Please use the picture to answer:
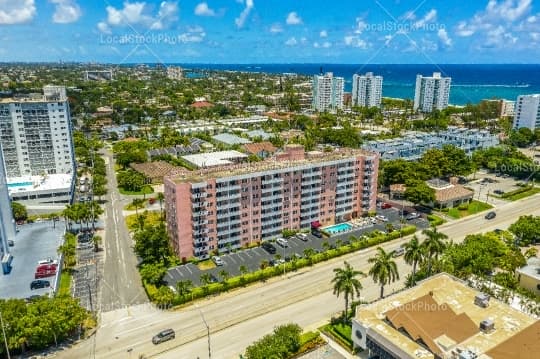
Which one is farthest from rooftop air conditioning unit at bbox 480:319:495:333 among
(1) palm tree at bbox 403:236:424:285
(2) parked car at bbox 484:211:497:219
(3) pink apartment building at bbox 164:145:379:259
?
(2) parked car at bbox 484:211:497:219

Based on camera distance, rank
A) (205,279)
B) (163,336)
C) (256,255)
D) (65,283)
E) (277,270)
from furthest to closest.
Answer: (256,255) → (277,270) → (65,283) → (205,279) → (163,336)

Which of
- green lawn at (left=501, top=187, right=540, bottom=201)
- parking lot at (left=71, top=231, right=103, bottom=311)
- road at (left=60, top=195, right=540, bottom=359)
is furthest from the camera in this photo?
green lawn at (left=501, top=187, right=540, bottom=201)

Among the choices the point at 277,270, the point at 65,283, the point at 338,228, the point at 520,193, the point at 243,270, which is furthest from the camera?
the point at 520,193

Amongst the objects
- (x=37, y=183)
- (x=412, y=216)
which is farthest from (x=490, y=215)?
(x=37, y=183)

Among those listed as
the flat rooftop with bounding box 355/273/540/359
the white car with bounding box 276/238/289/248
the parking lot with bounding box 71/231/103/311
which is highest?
the flat rooftop with bounding box 355/273/540/359

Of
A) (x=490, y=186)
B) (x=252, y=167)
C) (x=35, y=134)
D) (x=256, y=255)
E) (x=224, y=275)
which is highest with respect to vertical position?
(x=35, y=134)

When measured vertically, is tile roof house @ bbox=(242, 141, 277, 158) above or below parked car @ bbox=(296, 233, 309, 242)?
above

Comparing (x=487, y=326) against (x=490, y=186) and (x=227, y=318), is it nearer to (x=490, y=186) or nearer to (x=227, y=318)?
(x=227, y=318)

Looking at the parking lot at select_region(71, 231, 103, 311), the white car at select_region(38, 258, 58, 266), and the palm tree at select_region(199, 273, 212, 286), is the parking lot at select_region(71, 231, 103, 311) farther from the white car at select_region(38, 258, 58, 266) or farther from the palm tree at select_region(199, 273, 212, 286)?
the palm tree at select_region(199, 273, 212, 286)
